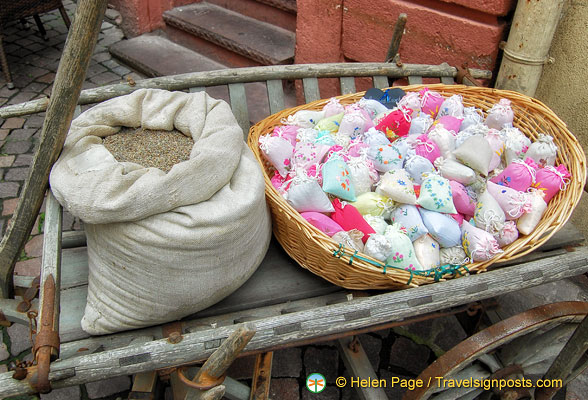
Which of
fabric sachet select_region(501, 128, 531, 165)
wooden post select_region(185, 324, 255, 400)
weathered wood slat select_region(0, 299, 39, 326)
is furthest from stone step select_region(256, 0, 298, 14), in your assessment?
wooden post select_region(185, 324, 255, 400)

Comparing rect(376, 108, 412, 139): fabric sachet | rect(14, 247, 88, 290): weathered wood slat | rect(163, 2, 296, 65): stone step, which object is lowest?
rect(14, 247, 88, 290): weathered wood slat

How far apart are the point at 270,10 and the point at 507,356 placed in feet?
10.7

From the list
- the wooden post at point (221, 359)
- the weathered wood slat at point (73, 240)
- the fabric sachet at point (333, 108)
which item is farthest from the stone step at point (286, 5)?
the wooden post at point (221, 359)

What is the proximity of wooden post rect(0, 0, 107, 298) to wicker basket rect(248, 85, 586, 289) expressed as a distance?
2.27 ft

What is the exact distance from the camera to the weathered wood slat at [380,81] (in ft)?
7.64

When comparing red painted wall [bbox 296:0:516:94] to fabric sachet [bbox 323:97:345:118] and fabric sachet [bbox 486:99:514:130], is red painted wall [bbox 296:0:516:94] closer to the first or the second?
fabric sachet [bbox 486:99:514:130]

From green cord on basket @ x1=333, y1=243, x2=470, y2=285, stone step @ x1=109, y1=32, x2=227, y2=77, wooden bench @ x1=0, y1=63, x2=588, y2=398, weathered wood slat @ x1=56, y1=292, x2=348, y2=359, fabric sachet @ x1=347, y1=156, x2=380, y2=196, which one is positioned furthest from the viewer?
stone step @ x1=109, y1=32, x2=227, y2=77

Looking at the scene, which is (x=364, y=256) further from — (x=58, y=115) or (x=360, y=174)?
(x=58, y=115)

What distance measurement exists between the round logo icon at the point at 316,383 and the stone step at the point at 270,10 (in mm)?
2815

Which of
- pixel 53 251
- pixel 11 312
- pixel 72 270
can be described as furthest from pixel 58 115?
pixel 11 312

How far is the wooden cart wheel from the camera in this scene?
142 cm

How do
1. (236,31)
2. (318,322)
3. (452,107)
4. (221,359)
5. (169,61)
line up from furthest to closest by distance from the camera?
(169,61) < (236,31) < (452,107) < (318,322) < (221,359)

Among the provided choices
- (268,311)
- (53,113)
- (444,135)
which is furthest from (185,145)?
(444,135)

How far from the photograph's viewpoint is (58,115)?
1309 mm
